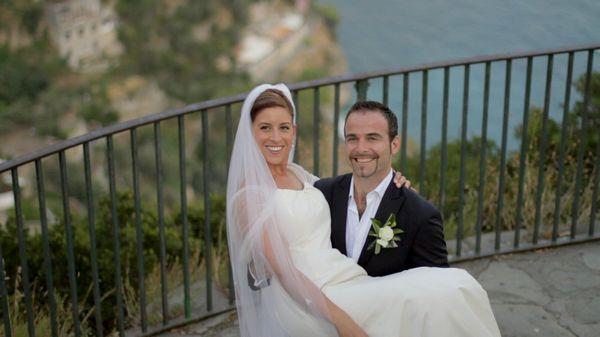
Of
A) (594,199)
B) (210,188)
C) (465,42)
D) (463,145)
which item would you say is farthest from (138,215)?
(465,42)

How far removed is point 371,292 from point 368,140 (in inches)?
18.6

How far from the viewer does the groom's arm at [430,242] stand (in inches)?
98.0

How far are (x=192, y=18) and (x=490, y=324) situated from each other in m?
58.7

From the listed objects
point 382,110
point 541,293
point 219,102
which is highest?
point 382,110

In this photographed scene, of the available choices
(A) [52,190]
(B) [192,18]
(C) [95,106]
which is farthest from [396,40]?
(A) [52,190]

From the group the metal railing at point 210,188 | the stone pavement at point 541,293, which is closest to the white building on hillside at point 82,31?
the metal railing at point 210,188

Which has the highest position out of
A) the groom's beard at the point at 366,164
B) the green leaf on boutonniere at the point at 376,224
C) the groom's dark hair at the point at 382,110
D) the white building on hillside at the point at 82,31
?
the groom's dark hair at the point at 382,110

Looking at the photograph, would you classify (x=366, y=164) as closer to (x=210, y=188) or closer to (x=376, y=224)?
(x=376, y=224)

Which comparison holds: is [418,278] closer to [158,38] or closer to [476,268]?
[476,268]

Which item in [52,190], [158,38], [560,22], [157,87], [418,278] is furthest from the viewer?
[158,38]

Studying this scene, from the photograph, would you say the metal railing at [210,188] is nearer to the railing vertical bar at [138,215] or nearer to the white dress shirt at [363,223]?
the railing vertical bar at [138,215]

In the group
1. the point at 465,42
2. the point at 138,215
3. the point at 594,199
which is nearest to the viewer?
the point at 138,215

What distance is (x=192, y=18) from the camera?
59.3 meters

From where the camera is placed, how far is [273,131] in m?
2.63
